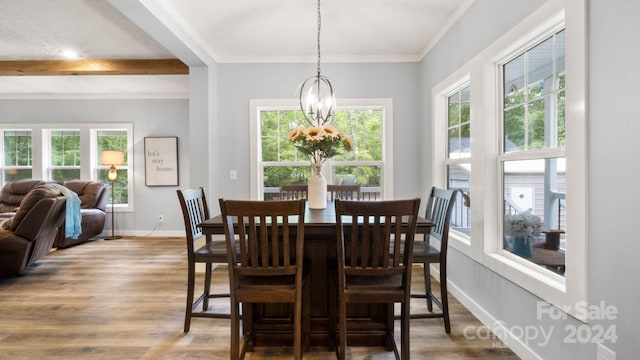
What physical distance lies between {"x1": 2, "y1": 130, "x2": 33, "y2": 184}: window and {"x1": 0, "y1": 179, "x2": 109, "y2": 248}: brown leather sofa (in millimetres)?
737

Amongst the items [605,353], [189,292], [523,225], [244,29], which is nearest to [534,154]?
[523,225]

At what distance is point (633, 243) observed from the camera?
4.26 ft

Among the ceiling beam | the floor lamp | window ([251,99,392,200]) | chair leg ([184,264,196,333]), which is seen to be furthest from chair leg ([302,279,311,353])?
the floor lamp

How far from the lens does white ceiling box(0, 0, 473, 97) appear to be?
2.98m

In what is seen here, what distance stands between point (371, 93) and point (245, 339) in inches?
124

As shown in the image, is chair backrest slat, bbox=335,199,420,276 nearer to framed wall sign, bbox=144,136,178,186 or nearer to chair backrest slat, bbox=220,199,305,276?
chair backrest slat, bbox=220,199,305,276

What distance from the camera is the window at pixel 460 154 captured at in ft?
10.2

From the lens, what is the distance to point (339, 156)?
14.2 feet

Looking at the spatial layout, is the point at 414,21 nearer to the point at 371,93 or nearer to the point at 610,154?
the point at 371,93

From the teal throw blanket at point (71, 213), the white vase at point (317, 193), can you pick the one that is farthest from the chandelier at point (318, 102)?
the teal throw blanket at point (71, 213)

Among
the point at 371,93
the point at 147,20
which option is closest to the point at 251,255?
the point at 147,20

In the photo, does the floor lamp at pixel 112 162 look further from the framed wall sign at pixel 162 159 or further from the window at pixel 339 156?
the window at pixel 339 156

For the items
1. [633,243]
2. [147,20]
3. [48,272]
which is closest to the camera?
[633,243]

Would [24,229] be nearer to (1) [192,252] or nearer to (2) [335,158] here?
(1) [192,252]
